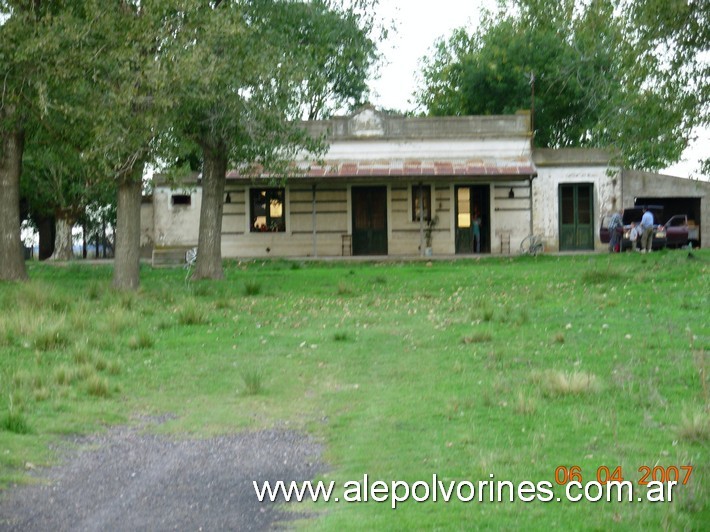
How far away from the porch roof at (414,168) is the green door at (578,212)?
2414 millimetres

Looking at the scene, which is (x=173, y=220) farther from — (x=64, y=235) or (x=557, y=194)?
(x=557, y=194)

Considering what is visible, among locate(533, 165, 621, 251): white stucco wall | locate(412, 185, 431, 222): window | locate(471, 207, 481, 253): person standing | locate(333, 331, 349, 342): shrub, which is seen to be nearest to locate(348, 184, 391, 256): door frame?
locate(412, 185, 431, 222): window

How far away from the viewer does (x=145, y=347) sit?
48.1 ft

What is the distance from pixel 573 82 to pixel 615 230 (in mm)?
13667

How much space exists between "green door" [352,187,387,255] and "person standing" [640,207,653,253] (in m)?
9.50

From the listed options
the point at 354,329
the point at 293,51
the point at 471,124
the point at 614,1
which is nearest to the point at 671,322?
the point at 354,329

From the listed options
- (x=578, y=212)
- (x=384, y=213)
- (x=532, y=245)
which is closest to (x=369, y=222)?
(x=384, y=213)

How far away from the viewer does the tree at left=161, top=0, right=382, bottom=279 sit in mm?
20875

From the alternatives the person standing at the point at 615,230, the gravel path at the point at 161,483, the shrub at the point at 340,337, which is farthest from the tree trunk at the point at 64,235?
the gravel path at the point at 161,483

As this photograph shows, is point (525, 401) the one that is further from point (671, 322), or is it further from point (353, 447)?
point (671, 322)

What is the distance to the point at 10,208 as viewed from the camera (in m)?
25.2

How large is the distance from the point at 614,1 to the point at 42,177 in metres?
29.8

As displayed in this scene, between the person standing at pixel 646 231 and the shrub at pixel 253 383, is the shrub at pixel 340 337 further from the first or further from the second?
the person standing at pixel 646 231

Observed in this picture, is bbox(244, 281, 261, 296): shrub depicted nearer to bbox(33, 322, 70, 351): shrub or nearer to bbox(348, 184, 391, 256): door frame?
bbox(33, 322, 70, 351): shrub
